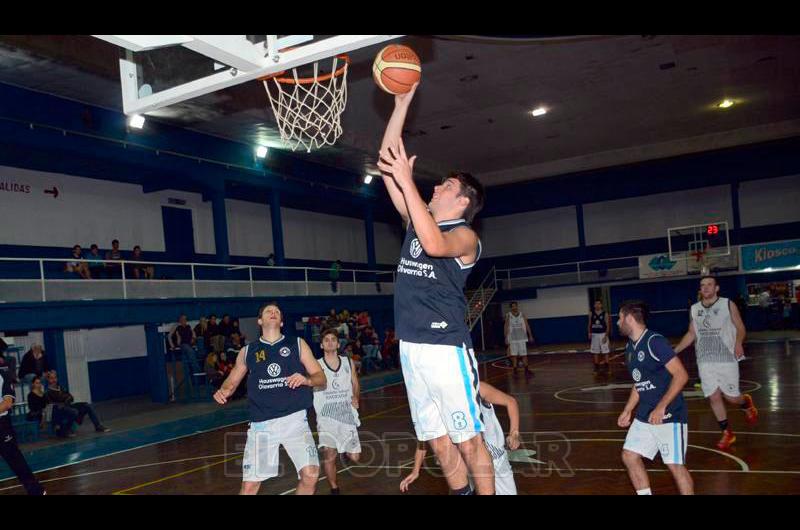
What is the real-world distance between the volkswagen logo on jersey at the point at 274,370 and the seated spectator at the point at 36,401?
29.2ft

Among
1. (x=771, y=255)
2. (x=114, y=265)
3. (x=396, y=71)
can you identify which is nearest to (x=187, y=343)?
(x=114, y=265)

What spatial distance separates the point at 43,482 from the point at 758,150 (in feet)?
88.2

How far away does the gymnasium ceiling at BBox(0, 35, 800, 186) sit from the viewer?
1454cm

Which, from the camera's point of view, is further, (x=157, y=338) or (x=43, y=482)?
(x=157, y=338)

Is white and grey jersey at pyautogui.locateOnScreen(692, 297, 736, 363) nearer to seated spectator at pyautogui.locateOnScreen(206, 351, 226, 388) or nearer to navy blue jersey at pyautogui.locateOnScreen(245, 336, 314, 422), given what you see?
navy blue jersey at pyautogui.locateOnScreen(245, 336, 314, 422)

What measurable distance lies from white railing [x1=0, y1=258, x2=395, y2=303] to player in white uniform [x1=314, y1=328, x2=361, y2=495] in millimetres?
8862

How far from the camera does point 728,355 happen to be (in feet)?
27.0

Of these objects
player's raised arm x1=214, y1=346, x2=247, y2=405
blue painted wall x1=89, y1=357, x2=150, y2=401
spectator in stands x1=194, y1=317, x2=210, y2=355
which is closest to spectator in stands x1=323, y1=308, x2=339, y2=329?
spectator in stands x1=194, y1=317, x2=210, y2=355

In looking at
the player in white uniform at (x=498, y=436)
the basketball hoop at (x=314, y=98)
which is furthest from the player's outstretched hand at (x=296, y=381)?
the basketball hoop at (x=314, y=98)

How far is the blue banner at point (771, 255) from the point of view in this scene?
26.2 metres

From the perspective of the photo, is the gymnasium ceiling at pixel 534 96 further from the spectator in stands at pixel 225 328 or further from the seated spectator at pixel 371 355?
the seated spectator at pixel 371 355

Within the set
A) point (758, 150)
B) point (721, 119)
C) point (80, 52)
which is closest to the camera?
point (80, 52)
